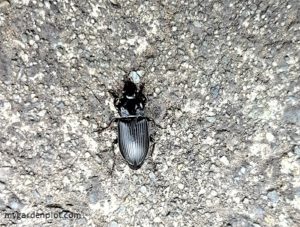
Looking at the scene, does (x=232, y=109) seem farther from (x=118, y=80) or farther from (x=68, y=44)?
(x=68, y=44)

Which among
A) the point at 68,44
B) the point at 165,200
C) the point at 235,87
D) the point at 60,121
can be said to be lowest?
the point at 165,200

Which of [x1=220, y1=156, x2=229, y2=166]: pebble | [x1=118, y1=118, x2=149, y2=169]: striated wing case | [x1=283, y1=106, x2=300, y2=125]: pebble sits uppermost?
[x1=283, y1=106, x2=300, y2=125]: pebble

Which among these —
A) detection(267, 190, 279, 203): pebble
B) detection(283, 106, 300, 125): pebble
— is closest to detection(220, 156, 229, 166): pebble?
detection(267, 190, 279, 203): pebble

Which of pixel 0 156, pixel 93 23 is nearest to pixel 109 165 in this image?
pixel 0 156

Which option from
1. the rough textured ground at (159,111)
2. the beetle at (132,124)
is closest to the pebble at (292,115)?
the rough textured ground at (159,111)

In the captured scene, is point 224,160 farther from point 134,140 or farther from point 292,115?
point 134,140

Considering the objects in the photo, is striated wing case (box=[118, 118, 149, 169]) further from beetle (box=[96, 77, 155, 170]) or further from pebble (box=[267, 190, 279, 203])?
pebble (box=[267, 190, 279, 203])
